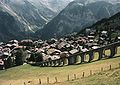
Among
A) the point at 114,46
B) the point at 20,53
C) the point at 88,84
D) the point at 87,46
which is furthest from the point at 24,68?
the point at 88,84

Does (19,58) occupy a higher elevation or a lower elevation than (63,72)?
higher

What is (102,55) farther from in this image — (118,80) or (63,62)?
(118,80)

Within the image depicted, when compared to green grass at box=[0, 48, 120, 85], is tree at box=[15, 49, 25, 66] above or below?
above

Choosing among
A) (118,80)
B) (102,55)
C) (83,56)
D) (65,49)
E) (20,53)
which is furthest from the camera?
(65,49)

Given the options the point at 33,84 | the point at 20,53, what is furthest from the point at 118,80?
the point at 20,53

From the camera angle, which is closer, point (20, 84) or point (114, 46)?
point (20, 84)

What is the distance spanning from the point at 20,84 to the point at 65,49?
347 ft

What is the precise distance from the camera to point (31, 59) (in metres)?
170

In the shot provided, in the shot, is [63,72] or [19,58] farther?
[19,58]

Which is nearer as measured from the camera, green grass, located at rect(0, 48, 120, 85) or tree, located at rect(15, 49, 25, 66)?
green grass, located at rect(0, 48, 120, 85)

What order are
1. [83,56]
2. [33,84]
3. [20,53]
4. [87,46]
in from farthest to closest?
[87,46]
[20,53]
[83,56]
[33,84]

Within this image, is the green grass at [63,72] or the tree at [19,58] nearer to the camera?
the green grass at [63,72]

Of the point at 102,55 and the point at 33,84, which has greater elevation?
the point at 102,55

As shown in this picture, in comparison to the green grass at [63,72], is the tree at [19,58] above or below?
above
